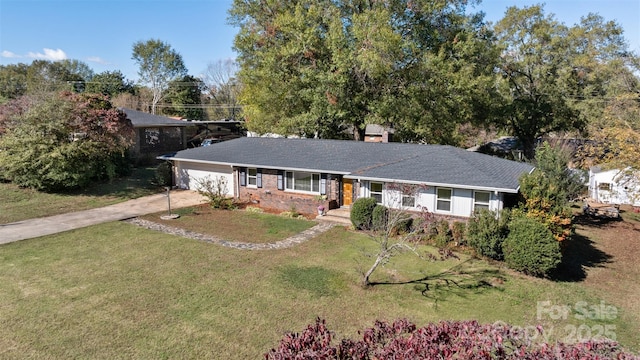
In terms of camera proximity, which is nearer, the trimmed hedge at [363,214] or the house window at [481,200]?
the house window at [481,200]

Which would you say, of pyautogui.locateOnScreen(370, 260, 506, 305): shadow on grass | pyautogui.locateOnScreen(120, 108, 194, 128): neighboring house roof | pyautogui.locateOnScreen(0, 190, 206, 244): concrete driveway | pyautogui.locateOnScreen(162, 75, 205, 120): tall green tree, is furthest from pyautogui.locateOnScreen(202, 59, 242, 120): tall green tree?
pyautogui.locateOnScreen(370, 260, 506, 305): shadow on grass

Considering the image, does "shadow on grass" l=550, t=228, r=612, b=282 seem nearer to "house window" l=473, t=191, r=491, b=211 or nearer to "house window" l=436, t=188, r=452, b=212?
"house window" l=473, t=191, r=491, b=211

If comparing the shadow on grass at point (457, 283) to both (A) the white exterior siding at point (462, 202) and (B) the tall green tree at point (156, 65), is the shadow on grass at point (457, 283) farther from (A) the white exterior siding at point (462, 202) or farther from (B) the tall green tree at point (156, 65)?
(B) the tall green tree at point (156, 65)

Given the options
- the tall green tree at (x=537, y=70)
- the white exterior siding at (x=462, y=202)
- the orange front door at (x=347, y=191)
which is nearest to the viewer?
the white exterior siding at (x=462, y=202)

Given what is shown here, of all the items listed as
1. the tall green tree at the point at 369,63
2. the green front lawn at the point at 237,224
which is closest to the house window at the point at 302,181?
the green front lawn at the point at 237,224

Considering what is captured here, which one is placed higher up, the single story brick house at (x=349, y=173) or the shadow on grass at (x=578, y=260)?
the single story brick house at (x=349, y=173)

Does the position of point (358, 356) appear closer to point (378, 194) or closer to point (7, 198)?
point (378, 194)

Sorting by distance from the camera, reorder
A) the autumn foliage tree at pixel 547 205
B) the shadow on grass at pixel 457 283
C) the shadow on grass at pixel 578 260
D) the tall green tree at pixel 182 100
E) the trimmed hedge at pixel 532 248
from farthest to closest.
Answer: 1. the tall green tree at pixel 182 100
2. the autumn foliage tree at pixel 547 205
3. the shadow on grass at pixel 578 260
4. the trimmed hedge at pixel 532 248
5. the shadow on grass at pixel 457 283
